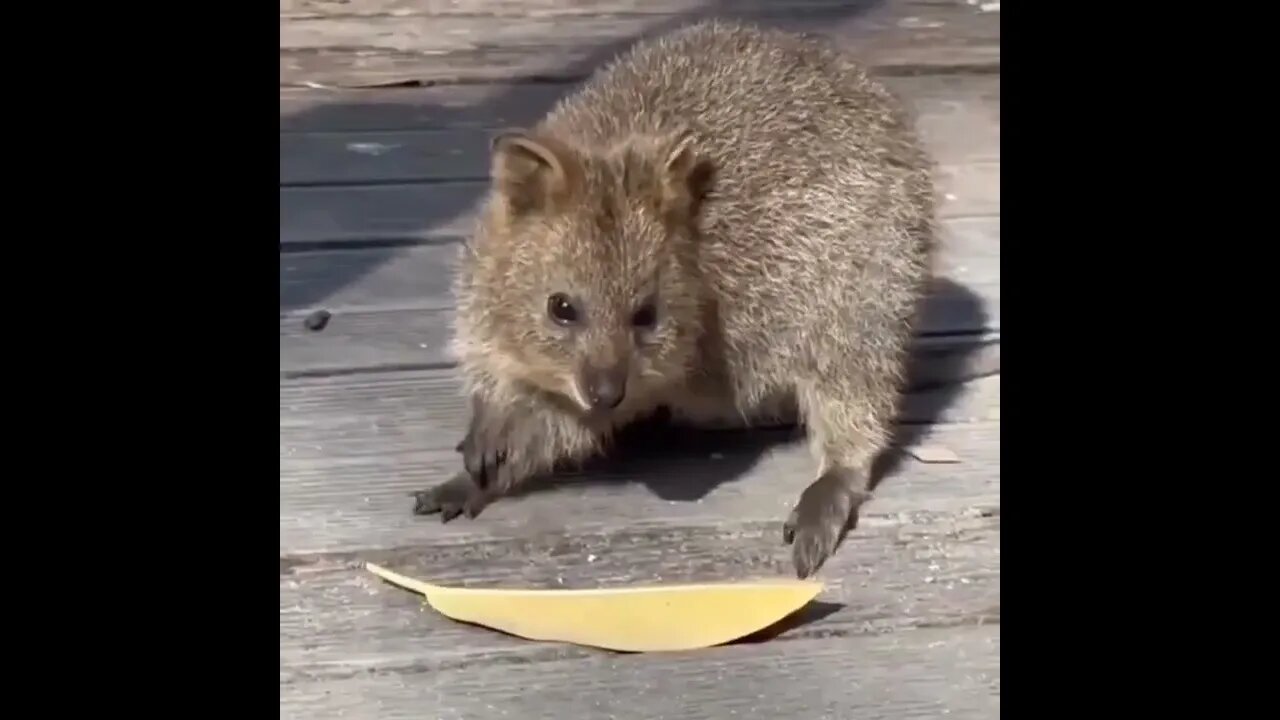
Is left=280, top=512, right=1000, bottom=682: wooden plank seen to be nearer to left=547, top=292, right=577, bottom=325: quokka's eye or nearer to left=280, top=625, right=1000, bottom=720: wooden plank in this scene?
left=280, top=625, right=1000, bottom=720: wooden plank

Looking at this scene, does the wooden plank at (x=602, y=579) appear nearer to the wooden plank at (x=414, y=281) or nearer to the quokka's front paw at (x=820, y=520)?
the quokka's front paw at (x=820, y=520)

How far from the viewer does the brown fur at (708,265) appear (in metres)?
2.56

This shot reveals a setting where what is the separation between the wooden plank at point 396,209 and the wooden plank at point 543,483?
58cm

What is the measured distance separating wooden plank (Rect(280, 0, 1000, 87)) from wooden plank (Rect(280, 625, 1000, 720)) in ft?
7.64

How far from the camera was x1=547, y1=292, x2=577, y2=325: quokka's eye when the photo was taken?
2566 mm

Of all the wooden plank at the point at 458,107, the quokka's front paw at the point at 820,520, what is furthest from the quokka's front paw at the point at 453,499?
the wooden plank at the point at 458,107

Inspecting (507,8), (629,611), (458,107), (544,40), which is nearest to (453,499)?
(629,611)

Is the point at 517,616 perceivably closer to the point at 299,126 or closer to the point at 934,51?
the point at 299,126

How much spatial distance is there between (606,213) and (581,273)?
117 millimetres

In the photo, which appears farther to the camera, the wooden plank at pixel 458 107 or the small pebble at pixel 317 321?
the wooden plank at pixel 458 107

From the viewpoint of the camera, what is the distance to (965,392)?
303 cm

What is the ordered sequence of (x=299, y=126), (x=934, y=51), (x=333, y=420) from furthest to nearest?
(x=934, y=51) < (x=299, y=126) < (x=333, y=420)

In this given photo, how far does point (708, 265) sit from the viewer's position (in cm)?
272

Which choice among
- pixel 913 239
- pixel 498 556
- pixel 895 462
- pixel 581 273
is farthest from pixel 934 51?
pixel 498 556
